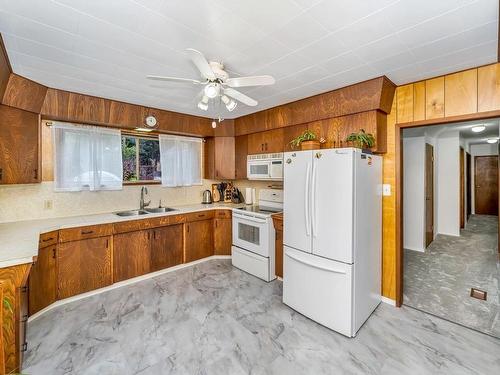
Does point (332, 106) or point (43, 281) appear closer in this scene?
point (43, 281)

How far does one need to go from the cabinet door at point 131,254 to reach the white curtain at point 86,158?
81cm

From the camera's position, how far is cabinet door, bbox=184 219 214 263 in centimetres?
378

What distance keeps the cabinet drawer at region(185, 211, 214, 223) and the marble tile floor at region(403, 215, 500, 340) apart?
112 inches

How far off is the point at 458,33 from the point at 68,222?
3.98 m

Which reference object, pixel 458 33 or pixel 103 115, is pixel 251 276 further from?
pixel 458 33

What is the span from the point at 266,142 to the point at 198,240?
191cm

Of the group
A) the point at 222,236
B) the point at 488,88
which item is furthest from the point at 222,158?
the point at 488,88

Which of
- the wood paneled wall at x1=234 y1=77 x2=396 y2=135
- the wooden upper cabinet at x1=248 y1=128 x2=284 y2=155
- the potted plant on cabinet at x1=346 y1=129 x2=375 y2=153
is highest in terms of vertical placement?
the wood paneled wall at x1=234 y1=77 x2=396 y2=135

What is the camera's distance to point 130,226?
3.17 m

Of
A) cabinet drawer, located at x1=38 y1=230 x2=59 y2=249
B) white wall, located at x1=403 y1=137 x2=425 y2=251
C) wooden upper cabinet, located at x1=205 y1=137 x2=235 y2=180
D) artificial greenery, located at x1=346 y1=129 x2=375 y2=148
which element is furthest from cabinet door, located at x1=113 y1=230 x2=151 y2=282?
white wall, located at x1=403 y1=137 x2=425 y2=251

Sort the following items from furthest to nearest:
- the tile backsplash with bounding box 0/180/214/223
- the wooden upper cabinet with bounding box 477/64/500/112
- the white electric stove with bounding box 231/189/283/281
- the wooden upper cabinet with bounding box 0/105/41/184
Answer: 1. the white electric stove with bounding box 231/189/283/281
2. the tile backsplash with bounding box 0/180/214/223
3. the wooden upper cabinet with bounding box 0/105/41/184
4. the wooden upper cabinet with bounding box 477/64/500/112

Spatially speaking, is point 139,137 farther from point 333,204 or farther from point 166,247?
point 333,204

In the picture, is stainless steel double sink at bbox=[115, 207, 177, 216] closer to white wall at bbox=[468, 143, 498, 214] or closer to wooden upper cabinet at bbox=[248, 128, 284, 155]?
wooden upper cabinet at bbox=[248, 128, 284, 155]

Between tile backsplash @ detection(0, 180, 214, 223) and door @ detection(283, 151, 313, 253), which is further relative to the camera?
tile backsplash @ detection(0, 180, 214, 223)
